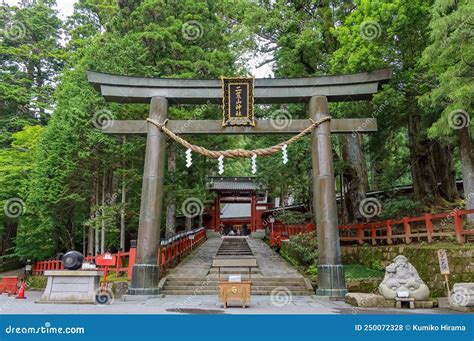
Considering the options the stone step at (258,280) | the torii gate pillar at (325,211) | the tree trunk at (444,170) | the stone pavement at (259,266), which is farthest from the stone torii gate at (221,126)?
the tree trunk at (444,170)

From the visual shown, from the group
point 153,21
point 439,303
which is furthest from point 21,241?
point 439,303

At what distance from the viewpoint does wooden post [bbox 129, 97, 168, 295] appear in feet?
30.1

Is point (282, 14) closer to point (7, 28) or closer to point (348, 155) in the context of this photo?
point (348, 155)

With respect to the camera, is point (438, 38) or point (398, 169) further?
point (398, 169)

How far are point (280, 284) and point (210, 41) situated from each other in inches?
455

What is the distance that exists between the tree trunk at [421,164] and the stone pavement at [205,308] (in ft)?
28.2

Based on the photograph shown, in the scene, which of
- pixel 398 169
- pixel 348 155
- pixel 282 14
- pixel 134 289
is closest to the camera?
pixel 134 289

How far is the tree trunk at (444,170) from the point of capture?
15.7 m

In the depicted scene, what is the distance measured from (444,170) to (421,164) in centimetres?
134

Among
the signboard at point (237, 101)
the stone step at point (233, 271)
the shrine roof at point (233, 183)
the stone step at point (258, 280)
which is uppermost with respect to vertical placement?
the shrine roof at point (233, 183)

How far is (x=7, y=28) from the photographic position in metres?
27.0

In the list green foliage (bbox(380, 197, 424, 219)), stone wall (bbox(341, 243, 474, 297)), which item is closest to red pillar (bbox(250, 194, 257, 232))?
green foliage (bbox(380, 197, 424, 219))

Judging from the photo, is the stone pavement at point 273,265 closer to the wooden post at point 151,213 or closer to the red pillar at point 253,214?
the wooden post at point 151,213

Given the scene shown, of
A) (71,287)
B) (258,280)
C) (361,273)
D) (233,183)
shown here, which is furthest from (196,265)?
(233,183)
